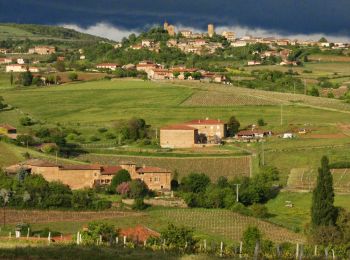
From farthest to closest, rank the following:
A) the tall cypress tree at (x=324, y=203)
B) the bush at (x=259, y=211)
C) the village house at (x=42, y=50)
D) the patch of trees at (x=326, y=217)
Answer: the village house at (x=42, y=50)
the bush at (x=259, y=211)
the tall cypress tree at (x=324, y=203)
the patch of trees at (x=326, y=217)

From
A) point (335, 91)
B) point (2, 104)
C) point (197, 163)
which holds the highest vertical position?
point (335, 91)

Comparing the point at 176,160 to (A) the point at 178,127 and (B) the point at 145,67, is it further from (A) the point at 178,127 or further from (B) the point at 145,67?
(B) the point at 145,67

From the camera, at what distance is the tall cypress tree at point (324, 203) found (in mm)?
33250

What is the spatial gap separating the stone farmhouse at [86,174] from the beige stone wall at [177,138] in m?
12.9

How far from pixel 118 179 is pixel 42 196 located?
21.1 feet

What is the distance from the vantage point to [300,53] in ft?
427

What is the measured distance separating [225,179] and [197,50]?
292 ft

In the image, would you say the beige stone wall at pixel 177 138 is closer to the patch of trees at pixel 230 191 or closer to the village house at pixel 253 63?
the patch of trees at pixel 230 191

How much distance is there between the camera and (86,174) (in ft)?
157

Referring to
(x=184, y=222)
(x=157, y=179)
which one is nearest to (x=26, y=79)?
(x=157, y=179)

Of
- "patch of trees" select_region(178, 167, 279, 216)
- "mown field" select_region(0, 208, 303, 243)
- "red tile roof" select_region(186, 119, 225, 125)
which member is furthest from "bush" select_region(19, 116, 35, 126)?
"mown field" select_region(0, 208, 303, 243)

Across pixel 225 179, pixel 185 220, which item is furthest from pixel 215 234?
pixel 225 179

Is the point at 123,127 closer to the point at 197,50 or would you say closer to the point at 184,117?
the point at 184,117

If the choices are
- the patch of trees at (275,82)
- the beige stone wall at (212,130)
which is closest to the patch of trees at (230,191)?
the beige stone wall at (212,130)
